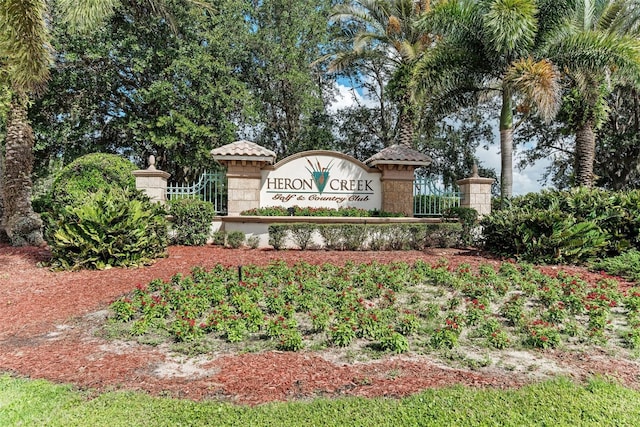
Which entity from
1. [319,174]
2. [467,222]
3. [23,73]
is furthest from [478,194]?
[23,73]

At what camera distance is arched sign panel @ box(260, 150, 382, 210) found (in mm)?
11945

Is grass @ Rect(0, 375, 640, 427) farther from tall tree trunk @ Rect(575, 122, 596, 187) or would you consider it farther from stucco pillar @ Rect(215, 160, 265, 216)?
tall tree trunk @ Rect(575, 122, 596, 187)

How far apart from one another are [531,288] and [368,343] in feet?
10.5

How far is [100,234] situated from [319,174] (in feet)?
22.1

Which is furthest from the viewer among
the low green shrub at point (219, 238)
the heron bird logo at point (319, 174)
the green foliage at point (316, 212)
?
the heron bird logo at point (319, 174)

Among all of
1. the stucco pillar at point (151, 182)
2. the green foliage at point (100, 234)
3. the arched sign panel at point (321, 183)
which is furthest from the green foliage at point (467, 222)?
the stucco pillar at point (151, 182)

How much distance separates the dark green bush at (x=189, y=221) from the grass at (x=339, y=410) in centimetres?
751

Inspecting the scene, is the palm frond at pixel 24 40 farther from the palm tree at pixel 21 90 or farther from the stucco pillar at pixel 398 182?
the stucco pillar at pixel 398 182

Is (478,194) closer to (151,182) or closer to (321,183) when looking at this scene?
(321,183)

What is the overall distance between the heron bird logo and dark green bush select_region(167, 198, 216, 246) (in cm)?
357

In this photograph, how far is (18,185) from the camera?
994 centimetres

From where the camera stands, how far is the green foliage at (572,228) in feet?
26.0

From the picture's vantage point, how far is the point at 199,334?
394 cm

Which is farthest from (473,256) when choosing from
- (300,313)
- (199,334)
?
(199,334)
